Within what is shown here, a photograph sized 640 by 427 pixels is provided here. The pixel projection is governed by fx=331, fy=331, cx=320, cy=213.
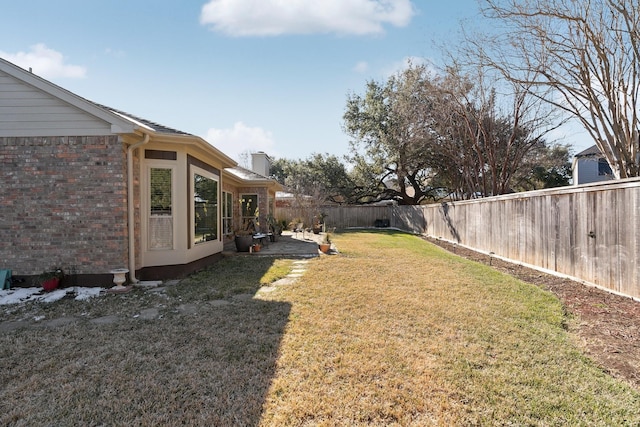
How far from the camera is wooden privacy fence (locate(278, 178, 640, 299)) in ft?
15.7

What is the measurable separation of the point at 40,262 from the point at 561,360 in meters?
7.70

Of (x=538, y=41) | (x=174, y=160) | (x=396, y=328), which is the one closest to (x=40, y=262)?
(x=174, y=160)

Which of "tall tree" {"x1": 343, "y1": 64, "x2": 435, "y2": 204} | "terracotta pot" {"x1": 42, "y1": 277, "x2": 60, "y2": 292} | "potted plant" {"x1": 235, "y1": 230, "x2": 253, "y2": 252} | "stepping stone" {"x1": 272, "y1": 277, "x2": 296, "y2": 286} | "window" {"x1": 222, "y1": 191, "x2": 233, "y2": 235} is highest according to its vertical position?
"tall tree" {"x1": 343, "y1": 64, "x2": 435, "y2": 204}

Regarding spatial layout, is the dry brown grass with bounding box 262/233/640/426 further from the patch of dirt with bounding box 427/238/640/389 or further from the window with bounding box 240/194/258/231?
the window with bounding box 240/194/258/231

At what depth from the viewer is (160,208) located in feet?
21.9

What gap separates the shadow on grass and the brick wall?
136cm

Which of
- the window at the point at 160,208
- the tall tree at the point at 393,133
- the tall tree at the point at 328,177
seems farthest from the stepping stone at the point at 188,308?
the tall tree at the point at 328,177

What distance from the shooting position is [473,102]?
511 inches

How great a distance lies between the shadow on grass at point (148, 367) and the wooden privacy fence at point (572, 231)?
4.99m

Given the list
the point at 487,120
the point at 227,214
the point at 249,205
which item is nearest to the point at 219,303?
the point at 227,214

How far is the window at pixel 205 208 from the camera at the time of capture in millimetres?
7523

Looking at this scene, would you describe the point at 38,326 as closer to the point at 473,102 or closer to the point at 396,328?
the point at 396,328

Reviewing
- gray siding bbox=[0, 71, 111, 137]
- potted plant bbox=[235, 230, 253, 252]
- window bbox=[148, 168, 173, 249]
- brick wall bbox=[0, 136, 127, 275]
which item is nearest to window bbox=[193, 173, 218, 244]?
window bbox=[148, 168, 173, 249]

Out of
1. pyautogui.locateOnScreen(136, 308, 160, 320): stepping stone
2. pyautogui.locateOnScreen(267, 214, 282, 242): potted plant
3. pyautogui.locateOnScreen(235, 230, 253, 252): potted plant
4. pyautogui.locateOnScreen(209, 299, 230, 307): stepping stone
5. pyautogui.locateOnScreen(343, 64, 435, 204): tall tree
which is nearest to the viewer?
pyautogui.locateOnScreen(136, 308, 160, 320): stepping stone
